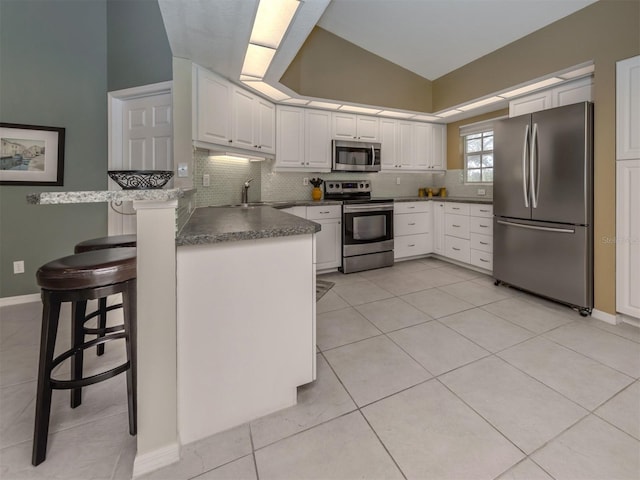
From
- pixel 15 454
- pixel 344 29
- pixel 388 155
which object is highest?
pixel 344 29

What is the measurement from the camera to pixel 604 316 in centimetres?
249

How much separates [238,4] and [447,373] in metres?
2.58

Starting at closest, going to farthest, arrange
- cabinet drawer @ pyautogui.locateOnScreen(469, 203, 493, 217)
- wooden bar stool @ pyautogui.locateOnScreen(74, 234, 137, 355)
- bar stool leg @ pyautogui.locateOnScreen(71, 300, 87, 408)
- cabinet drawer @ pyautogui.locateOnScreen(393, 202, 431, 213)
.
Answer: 1. bar stool leg @ pyautogui.locateOnScreen(71, 300, 87, 408)
2. wooden bar stool @ pyautogui.locateOnScreen(74, 234, 137, 355)
3. cabinet drawer @ pyautogui.locateOnScreen(469, 203, 493, 217)
4. cabinet drawer @ pyautogui.locateOnScreen(393, 202, 431, 213)

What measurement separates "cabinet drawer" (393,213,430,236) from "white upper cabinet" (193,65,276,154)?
209 centimetres

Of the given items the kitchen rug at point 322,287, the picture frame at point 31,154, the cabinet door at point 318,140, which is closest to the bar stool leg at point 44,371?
the kitchen rug at point 322,287

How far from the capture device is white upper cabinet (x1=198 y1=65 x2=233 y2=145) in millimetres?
2639

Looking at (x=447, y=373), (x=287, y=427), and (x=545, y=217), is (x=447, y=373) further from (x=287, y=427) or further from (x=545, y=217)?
(x=545, y=217)

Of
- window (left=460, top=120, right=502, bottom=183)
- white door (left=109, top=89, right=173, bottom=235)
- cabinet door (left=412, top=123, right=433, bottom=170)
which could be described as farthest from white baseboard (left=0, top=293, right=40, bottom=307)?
window (left=460, top=120, right=502, bottom=183)

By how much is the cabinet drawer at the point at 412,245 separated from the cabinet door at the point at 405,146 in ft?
3.81

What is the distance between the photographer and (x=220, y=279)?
1301 mm

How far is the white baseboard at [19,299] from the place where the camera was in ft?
9.23

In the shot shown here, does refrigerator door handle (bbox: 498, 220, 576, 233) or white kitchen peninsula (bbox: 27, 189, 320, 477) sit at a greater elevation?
refrigerator door handle (bbox: 498, 220, 576, 233)

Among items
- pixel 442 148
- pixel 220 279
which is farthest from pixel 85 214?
pixel 442 148

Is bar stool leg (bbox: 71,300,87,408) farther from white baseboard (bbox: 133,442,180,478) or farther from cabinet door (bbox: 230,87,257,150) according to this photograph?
cabinet door (bbox: 230,87,257,150)
